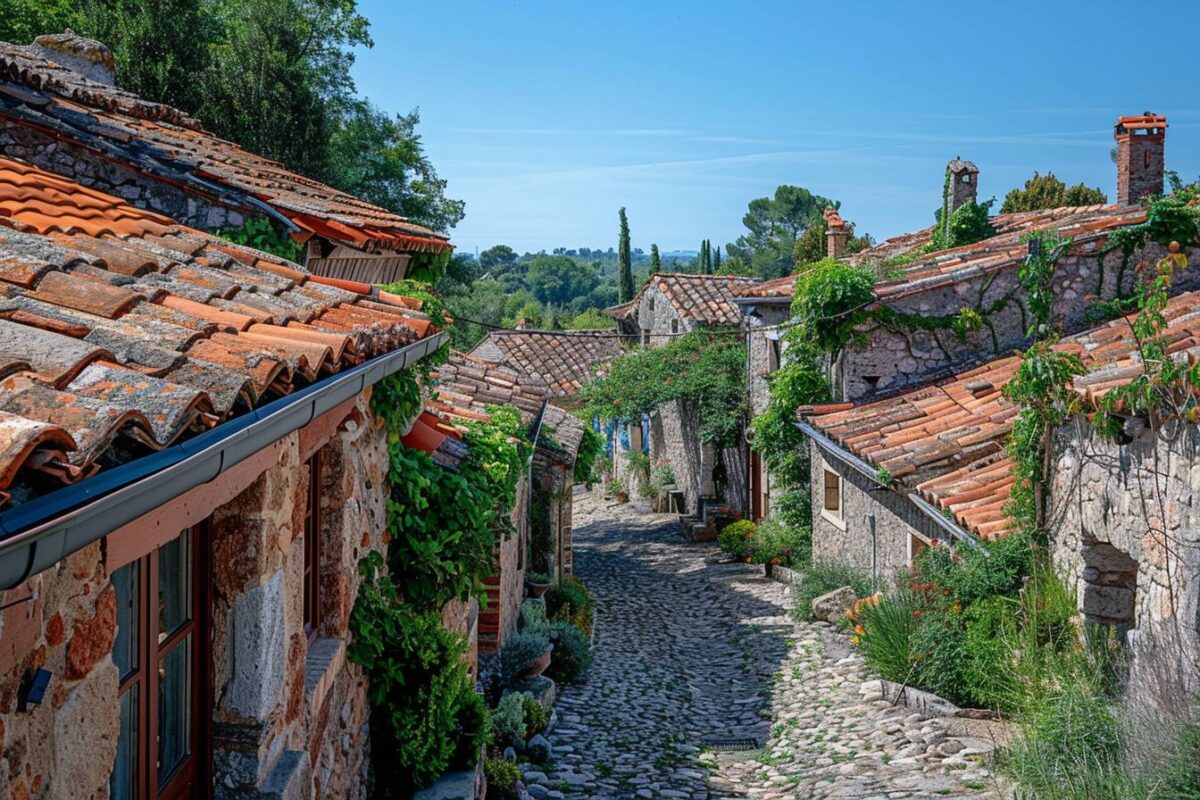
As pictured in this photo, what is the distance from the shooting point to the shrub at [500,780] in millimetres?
7082

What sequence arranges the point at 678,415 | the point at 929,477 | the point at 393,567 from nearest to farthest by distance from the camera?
1. the point at 393,567
2. the point at 929,477
3. the point at 678,415

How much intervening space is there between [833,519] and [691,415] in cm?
843

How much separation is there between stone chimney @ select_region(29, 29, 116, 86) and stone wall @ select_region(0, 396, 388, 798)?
6234 millimetres

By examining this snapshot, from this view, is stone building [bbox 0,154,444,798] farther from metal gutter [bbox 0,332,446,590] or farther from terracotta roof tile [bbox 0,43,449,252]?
terracotta roof tile [bbox 0,43,449,252]

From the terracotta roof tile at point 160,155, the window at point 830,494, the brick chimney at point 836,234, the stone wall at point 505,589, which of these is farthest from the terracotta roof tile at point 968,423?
the brick chimney at point 836,234

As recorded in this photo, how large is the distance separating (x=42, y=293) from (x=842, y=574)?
37.6 feet

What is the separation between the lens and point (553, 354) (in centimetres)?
2767

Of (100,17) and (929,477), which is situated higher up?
(100,17)

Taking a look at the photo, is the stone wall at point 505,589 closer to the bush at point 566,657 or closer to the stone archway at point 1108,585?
the bush at point 566,657

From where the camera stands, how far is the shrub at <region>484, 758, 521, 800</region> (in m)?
7.08

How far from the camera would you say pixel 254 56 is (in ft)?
53.3

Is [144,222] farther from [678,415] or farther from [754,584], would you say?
[678,415]

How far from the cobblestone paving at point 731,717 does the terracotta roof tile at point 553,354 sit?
10356 mm

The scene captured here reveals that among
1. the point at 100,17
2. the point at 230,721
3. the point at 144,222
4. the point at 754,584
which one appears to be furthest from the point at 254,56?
the point at 230,721
